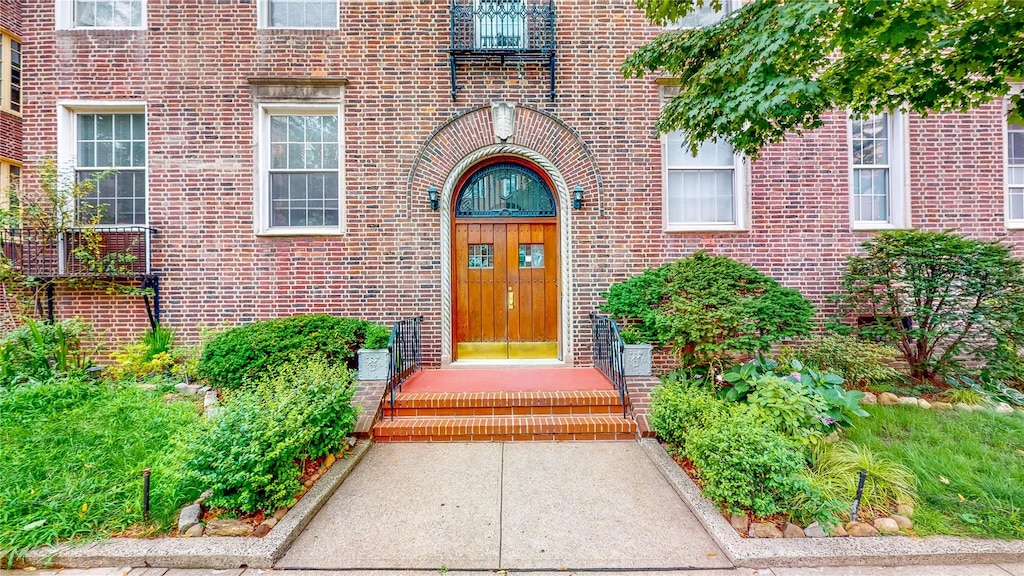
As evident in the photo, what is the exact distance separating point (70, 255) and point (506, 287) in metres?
6.47

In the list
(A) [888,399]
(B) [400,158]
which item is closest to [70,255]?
(B) [400,158]

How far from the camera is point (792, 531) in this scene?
2666 millimetres

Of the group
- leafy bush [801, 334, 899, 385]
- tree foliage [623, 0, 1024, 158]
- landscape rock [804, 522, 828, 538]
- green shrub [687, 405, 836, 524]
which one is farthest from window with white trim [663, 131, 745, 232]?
landscape rock [804, 522, 828, 538]

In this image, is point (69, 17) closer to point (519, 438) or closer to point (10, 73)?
point (10, 73)

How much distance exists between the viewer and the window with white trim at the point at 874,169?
6.26 metres

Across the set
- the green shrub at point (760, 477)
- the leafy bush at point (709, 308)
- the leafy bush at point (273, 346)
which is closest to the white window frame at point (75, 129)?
the leafy bush at point (273, 346)

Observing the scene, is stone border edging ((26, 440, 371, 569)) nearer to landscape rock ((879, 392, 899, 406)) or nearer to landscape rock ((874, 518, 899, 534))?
landscape rock ((874, 518, 899, 534))

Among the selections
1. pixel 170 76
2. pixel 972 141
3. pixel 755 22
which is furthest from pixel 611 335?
pixel 170 76

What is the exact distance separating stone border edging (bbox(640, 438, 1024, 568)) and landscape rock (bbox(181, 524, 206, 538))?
11.7 ft

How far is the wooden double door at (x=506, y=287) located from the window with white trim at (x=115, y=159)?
16.7 feet

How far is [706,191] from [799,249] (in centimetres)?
168

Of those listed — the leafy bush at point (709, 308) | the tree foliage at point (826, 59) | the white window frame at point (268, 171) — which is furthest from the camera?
the white window frame at point (268, 171)

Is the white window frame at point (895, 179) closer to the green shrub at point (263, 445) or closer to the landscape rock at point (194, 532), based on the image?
the green shrub at point (263, 445)

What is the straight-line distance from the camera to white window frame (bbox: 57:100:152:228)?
19.5ft
